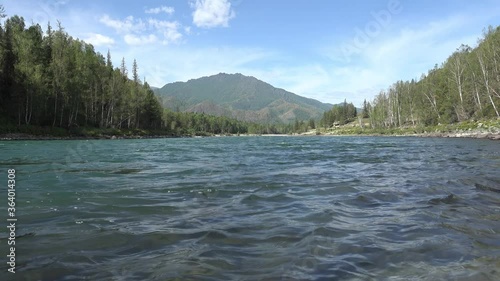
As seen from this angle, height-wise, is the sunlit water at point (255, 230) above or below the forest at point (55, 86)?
below

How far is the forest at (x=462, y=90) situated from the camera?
6631 cm

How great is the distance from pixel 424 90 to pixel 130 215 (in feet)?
349

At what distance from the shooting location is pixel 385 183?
12789 mm

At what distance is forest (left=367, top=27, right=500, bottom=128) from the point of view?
66.3 metres

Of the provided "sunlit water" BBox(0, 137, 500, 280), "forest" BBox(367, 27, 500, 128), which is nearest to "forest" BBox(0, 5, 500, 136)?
"forest" BBox(367, 27, 500, 128)

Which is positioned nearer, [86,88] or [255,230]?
[255,230]

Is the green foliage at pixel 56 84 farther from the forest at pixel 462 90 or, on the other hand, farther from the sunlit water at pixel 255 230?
the forest at pixel 462 90

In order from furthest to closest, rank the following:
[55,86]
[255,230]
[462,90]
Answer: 1. [462,90]
2. [55,86]
3. [255,230]

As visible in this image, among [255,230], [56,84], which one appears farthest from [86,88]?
[255,230]

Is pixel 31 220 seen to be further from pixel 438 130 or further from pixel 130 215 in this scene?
pixel 438 130

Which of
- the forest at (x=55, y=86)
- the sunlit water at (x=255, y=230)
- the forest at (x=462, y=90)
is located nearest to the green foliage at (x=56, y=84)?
the forest at (x=55, y=86)

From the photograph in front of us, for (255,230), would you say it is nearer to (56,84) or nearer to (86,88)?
(56,84)

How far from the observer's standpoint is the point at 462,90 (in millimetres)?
78188

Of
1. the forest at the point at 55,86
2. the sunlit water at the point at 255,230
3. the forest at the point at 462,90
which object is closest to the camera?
the sunlit water at the point at 255,230
